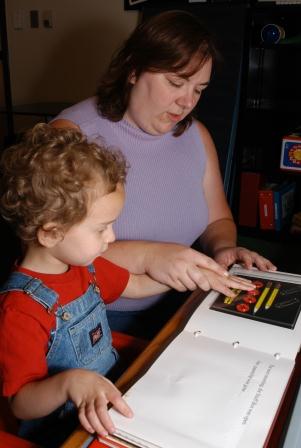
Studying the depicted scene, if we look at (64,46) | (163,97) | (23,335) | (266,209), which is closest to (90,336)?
(23,335)

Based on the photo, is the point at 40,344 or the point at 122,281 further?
the point at 122,281

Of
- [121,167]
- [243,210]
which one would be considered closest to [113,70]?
[121,167]

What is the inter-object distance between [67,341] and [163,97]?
2.01 feet

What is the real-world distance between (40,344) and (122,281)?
30 centimetres

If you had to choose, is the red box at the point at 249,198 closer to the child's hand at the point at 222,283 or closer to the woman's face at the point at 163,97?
the woman's face at the point at 163,97

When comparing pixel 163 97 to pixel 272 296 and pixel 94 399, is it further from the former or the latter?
pixel 94 399

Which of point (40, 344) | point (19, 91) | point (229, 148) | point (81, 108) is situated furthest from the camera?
point (19, 91)

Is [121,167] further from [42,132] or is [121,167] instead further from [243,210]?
[243,210]

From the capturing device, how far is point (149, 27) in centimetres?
111

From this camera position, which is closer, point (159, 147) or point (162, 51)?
point (162, 51)

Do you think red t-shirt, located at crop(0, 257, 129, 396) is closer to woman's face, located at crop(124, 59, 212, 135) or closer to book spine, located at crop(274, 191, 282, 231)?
woman's face, located at crop(124, 59, 212, 135)

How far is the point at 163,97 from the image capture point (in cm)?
112

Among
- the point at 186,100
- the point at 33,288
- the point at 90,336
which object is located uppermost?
the point at 186,100

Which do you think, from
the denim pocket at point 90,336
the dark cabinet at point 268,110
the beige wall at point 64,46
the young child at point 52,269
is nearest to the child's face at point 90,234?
the young child at point 52,269
